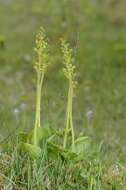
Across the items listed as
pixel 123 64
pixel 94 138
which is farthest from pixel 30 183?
pixel 123 64

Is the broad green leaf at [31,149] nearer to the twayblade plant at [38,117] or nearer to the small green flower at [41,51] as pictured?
the twayblade plant at [38,117]

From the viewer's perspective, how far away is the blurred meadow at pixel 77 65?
6359 mm

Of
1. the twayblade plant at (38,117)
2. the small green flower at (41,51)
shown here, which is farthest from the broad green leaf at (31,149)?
the small green flower at (41,51)

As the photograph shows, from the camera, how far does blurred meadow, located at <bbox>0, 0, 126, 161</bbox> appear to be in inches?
250

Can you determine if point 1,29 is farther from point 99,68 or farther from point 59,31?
point 99,68

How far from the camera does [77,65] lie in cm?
682

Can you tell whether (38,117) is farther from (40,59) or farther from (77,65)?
(77,65)

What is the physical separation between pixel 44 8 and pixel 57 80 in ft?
5.69

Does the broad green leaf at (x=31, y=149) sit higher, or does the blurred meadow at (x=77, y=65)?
the blurred meadow at (x=77, y=65)

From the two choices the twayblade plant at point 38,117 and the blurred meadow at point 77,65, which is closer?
the twayblade plant at point 38,117

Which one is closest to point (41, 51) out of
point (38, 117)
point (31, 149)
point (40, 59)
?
point (40, 59)

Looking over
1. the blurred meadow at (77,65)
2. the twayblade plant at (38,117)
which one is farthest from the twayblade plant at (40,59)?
the blurred meadow at (77,65)

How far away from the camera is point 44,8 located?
928 cm

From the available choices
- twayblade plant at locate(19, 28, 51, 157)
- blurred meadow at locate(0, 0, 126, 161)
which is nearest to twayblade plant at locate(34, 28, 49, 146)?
twayblade plant at locate(19, 28, 51, 157)
